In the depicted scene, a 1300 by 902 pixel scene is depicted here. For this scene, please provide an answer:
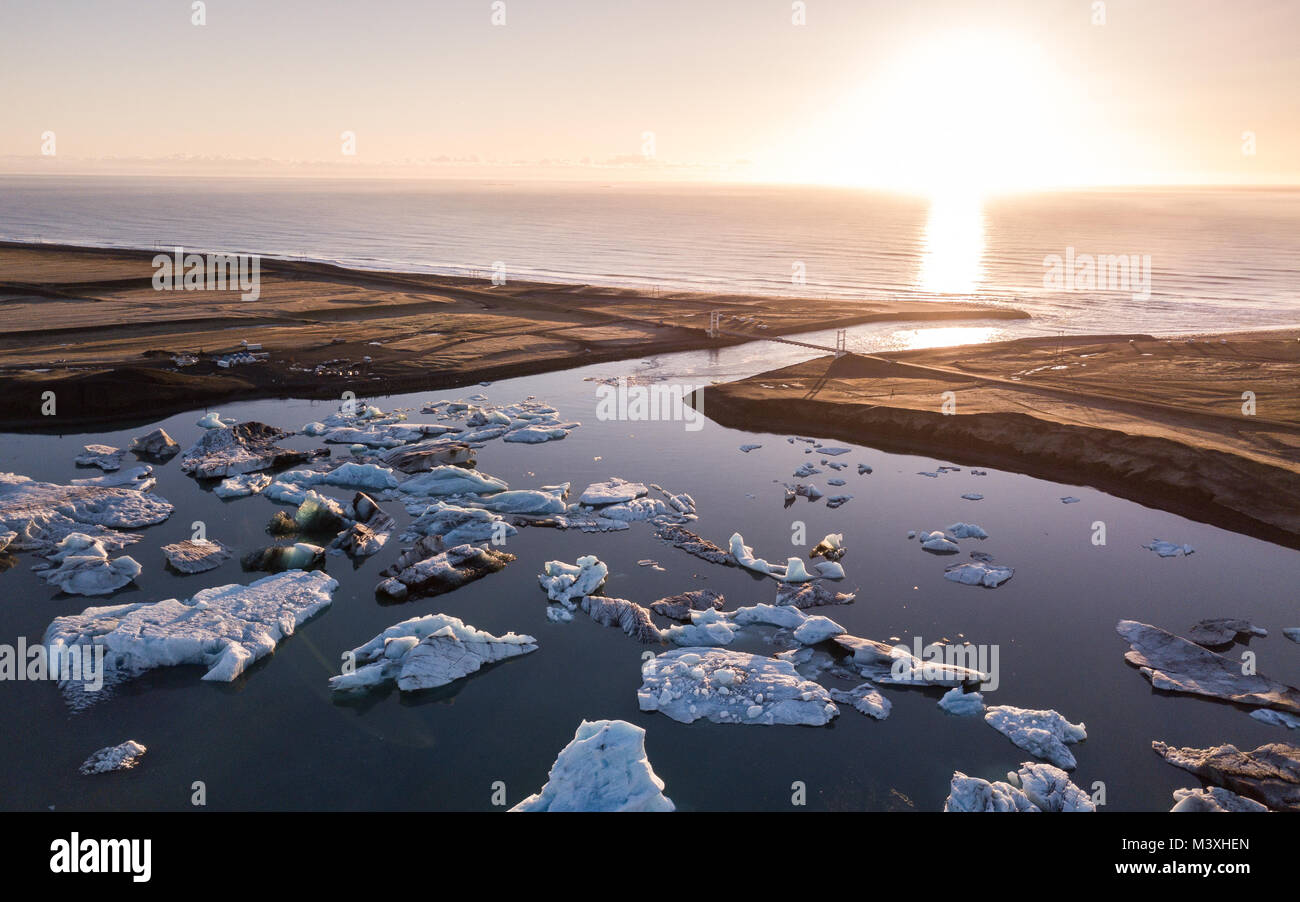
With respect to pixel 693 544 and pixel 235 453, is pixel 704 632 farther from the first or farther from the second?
pixel 235 453

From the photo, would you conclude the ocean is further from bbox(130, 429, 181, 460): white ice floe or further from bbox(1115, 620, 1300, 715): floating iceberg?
bbox(130, 429, 181, 460): white ice floe

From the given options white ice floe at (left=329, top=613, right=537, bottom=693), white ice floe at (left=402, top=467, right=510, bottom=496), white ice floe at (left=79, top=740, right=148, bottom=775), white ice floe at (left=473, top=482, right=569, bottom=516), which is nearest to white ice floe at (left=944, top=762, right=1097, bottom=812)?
white ice floe at (left=329, top=613, right=537, bottom=693)

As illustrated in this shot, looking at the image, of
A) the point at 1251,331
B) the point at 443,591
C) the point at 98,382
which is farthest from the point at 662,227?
the point at 443,591

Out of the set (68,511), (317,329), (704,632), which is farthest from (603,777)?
(317,329)

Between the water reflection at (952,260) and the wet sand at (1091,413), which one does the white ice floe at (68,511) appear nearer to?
the wet sand at (1091,413)

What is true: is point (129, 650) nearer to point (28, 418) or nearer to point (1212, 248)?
point (28, 418)

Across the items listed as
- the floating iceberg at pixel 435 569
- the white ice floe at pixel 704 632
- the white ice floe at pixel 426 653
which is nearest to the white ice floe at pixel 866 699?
the white ice floe at pixel 704 632

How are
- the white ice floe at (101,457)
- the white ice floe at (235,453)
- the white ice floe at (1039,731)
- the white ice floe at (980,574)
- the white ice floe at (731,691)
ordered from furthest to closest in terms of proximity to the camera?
1. the white ice floe at (101,457)
2. the white ice floe at (235,453)
3. the white ice floe at (980,574)
4. the white ice floe at (731,691)
5. the white ice floe at (1039,731)
